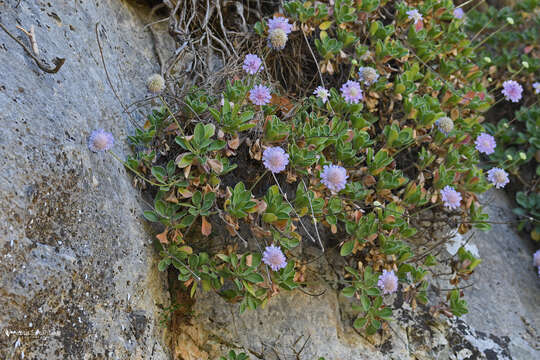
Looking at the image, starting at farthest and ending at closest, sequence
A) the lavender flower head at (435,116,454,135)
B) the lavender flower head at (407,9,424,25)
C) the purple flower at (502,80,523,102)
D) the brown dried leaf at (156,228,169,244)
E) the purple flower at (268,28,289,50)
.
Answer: the purple flower at (502,80,523,102), the lavender flower head at (407,9,424,25), the lavender flower head at (435,116,454,135), the purple flower at (268,28,289,50), the brown dried leaf at (156,228,169,244)

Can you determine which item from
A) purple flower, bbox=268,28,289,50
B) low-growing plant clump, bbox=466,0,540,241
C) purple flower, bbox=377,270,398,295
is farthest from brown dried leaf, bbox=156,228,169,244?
low-growing plant clump, bbox=466,0,540,241

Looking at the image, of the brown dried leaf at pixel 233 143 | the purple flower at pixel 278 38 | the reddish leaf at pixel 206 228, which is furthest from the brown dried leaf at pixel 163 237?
the purple flower at pixel 278 38

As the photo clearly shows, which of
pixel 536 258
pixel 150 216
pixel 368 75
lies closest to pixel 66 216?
pixel 150 216

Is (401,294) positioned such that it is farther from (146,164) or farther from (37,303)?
(37,303)

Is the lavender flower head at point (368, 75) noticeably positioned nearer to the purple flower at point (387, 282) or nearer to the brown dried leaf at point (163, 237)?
the purple flower at point (387, 282)

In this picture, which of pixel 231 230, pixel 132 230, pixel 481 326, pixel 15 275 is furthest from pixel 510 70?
pixel 15 275

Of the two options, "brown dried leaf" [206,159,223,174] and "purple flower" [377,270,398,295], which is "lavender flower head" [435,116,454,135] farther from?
"brown dried leaf" [206,159,223,174]

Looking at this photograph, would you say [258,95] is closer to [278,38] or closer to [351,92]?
[278,38]
